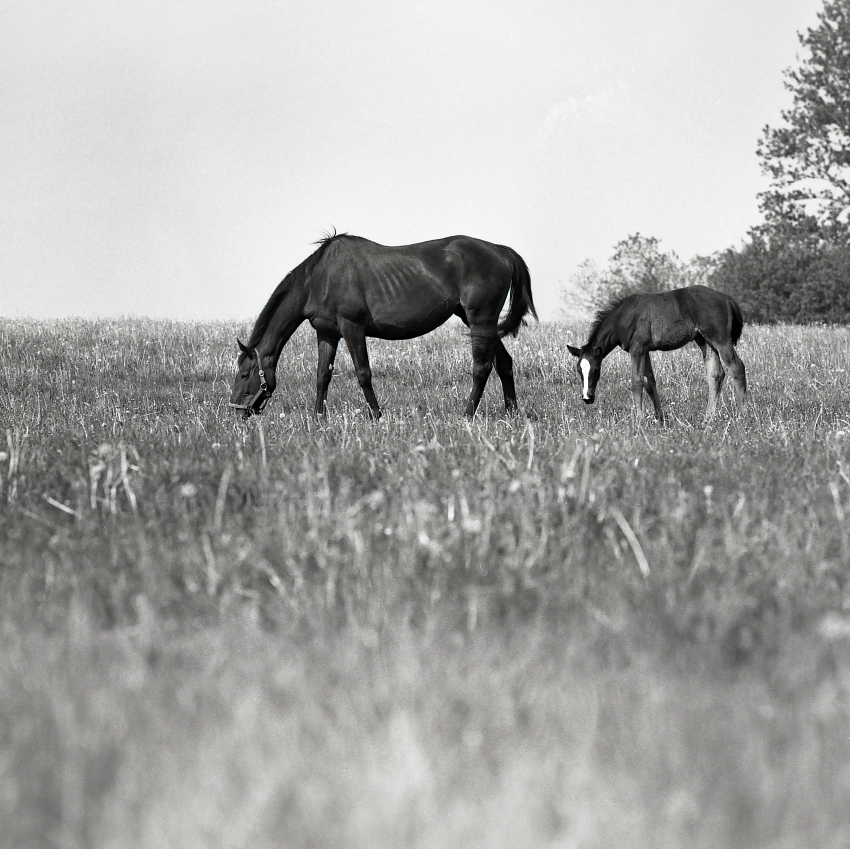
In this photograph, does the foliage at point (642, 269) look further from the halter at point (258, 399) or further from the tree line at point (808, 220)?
the halter at point (258, 399)

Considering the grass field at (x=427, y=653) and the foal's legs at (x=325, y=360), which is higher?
the foal's legs at (x=325, y=360)

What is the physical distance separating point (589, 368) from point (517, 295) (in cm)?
120

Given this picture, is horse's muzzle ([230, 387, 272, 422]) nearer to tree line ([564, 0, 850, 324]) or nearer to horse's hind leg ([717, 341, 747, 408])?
horse's hind leg ([717, 341, 747, 408])

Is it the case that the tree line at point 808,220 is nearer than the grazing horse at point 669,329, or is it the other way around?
the grazing horse at point 669,329

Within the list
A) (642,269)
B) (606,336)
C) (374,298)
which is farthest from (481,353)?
(642,269)

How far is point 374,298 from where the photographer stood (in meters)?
9.60

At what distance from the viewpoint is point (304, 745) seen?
166 centimetres

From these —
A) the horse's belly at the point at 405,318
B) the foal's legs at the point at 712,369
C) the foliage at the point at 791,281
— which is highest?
the foliage at the point at 791,281

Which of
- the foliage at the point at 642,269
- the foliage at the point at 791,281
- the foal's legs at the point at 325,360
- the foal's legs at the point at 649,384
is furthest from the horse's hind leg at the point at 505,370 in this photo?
the foliage at the point at 642,269

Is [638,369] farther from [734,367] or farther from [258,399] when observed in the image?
[258,399]

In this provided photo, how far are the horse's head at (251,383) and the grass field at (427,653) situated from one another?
15.6 feet

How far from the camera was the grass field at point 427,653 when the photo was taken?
1.45 metres

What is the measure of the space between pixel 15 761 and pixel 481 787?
864 mm

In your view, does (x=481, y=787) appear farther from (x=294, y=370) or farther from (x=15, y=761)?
(x=294, y=370)
